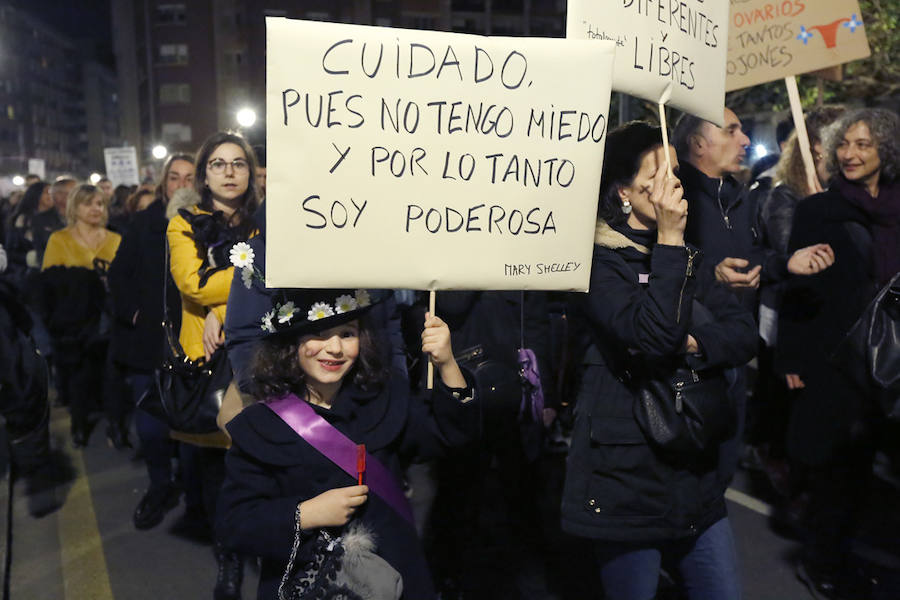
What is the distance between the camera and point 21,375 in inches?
162

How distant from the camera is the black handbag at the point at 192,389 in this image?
13.1 feet

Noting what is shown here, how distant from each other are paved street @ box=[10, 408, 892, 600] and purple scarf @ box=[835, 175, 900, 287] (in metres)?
1.42

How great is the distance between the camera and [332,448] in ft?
8.07

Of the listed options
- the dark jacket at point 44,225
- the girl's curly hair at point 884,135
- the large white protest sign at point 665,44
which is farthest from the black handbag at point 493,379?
the dark jacket at point 44,225

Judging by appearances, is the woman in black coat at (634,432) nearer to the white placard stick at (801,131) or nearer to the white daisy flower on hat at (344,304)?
the white daisy flower on hat at (344,304)

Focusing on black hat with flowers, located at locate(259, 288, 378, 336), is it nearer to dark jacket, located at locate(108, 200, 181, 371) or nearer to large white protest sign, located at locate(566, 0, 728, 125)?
large white protest sign, located at locate(566, 0, 728, 125)

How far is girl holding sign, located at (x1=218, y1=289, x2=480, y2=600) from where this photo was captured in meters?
2.38

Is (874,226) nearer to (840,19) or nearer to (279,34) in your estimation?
(840,19)

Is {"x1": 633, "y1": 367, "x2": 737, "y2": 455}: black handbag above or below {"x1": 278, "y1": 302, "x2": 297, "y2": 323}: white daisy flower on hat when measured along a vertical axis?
below

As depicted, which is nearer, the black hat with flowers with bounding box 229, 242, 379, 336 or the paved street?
the black hat with flowers with bounding box 229, 242, 379, 336

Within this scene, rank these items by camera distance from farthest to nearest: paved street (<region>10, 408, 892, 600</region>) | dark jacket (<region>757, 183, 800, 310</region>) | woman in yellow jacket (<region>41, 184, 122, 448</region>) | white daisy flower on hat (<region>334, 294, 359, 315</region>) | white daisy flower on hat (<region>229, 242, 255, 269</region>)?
woman in yellow jacket (<region>41, 184, 122, 448</region>), dark jacket (<region>757, 183, 800, 310</region>), paved street (<region>10, 408, 892, 600</region>), white daisy flower on hat (<region>229, 242, 255, 269</region>), white daisy flower on hat (<region>334, 294, 359, 315</region>)

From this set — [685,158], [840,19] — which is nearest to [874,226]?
[685,158]

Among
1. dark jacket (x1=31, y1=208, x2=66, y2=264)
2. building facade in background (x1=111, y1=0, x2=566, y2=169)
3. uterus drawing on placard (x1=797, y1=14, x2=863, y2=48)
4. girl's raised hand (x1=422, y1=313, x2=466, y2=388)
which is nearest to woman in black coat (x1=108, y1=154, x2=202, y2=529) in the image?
girl's raised hand (x1=422, y1=313, x2=466, y2=388)

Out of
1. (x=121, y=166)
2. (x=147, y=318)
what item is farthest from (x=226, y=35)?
(x=147, y=318)
